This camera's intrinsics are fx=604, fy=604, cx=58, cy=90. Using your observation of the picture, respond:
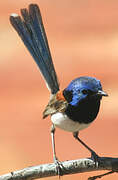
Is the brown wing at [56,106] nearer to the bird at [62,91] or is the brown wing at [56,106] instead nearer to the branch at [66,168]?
the bird at [62,91]

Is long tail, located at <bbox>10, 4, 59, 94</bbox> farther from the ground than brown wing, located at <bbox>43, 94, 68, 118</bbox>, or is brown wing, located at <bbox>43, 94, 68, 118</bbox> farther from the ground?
long tail, located at <bbox>10, 4, 59, 94</bbox>

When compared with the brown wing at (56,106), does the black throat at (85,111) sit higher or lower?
lower

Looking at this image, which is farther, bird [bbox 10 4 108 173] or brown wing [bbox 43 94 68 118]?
brown wing [bbox 43 94 68 118]

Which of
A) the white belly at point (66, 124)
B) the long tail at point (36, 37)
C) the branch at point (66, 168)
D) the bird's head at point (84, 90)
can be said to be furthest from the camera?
the long tail at point (36, 37)

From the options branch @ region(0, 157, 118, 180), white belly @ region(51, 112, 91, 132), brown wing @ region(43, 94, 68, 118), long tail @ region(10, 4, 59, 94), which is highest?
long tail @ region(10, 4, 59, 94)

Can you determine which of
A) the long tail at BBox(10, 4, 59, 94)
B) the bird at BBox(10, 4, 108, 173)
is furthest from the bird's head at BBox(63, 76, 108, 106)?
the long tail at BBox(10, 4, 59, 94)

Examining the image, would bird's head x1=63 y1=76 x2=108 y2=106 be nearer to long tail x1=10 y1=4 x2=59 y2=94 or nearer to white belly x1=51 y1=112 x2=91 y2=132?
white belly x1=51 y1=112 x2=91 y2=132

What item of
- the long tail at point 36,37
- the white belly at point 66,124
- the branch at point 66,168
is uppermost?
the long tail at point 36,37

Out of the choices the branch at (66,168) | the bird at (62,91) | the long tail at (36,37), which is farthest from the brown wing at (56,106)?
the branch at (66,168)

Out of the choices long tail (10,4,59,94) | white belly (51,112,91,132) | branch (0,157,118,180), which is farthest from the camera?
long tail (10,4,59,94)
